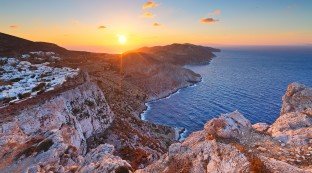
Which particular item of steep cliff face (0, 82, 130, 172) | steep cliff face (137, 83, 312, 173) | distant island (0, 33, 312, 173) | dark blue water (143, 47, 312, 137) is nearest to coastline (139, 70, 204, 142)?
dark blue water (143, 47, 312, 137)

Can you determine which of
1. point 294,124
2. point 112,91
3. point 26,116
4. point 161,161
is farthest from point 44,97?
point 112,91

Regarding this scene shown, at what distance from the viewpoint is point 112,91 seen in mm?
122000

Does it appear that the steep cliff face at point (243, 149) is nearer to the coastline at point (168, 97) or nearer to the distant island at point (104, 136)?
the distant island at point (104, 136)

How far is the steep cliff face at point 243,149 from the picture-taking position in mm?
21016

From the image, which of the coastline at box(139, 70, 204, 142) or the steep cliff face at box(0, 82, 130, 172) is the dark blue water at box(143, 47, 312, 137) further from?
the steep cliff face at box(0, 82, 130, 172)

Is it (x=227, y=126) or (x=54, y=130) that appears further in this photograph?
(x=54, y=130)

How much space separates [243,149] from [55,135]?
23885 millimetres

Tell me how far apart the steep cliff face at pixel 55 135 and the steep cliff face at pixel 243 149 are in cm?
706

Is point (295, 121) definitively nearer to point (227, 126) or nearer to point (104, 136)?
point (227, 126)

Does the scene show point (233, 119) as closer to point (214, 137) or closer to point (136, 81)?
point (214, 137)

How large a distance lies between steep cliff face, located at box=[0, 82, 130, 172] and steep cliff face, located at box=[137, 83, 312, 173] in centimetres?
706

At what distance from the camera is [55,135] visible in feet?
122

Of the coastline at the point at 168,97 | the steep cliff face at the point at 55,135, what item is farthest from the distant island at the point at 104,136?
the coastline at the point at 168,97

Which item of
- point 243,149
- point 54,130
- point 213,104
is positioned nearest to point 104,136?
point 54,130
